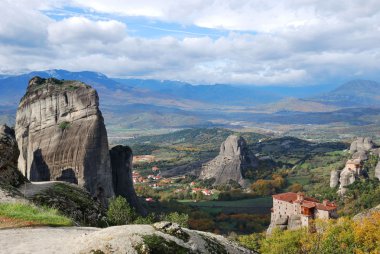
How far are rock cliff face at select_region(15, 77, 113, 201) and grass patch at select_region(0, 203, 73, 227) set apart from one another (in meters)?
54.8

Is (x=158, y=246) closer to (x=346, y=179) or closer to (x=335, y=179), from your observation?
(x=346, y=179)

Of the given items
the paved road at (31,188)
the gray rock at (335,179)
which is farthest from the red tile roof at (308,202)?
the paved road at (31,188)

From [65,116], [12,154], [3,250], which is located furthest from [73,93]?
[3,250]

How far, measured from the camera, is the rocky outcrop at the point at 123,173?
87963 millimetres

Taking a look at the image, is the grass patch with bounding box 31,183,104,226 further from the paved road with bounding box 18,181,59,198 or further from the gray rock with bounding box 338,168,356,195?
the gray rock with bounding box 338,168,356,195

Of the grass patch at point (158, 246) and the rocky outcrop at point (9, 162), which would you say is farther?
the rocky outcrop at point (9, 162)

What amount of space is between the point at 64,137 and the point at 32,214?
62.4m

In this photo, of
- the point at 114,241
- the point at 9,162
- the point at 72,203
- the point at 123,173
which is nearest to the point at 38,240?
the point at 114,241

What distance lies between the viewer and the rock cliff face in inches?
3177

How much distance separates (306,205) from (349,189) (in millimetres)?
51658

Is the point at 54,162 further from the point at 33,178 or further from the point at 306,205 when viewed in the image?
the point at 306,205

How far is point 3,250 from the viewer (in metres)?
17.3

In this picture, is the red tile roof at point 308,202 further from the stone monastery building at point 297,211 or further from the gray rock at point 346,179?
the gray rock at point 346,179

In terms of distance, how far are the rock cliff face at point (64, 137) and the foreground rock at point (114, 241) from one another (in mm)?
60628
